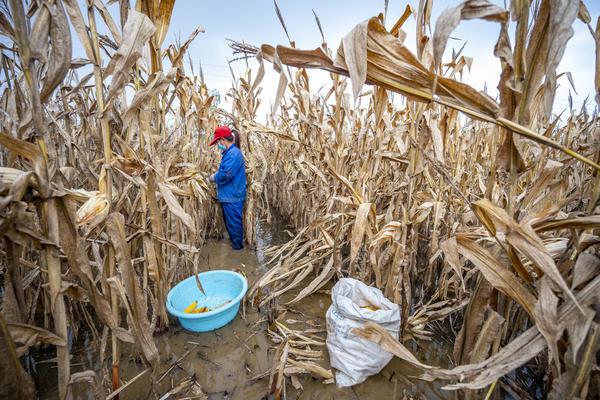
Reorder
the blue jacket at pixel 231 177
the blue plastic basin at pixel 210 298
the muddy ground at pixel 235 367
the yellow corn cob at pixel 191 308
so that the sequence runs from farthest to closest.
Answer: the blue jacket at pixel 231 177
the yellow corn cob at pixel 191 308
the blue plastic basin at pixel 210 298
the muddy ground at pixel 235 367

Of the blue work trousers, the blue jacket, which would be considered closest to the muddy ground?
the blue work trousers

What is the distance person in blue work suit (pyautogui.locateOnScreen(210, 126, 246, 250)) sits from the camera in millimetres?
3213

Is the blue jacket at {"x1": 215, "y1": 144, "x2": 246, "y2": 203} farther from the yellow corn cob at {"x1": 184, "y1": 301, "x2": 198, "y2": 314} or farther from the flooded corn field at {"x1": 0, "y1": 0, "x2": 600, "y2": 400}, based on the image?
the yellow corn cob at {"x1": 184, "y1": 301, "x2": 198, "y2": 314}

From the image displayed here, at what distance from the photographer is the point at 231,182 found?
11.1ft

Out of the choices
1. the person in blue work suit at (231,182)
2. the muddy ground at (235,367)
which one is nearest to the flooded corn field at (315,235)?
the muddy ground at (235,367)

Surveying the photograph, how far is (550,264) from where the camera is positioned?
2.14ft

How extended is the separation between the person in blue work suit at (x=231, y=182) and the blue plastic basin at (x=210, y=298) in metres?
1.12

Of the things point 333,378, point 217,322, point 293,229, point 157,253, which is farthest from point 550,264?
point 293,229

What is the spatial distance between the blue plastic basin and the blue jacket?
50.9 inches

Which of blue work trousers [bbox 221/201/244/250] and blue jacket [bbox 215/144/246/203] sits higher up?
blue jacket [bbox 215/144/246/203]

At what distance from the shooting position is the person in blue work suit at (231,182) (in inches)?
126

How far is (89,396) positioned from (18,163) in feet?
4.86

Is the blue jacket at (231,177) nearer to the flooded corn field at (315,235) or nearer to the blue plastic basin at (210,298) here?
the flooded corn field at (315,235)

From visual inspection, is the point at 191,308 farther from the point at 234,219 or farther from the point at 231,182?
the point at 231,182
